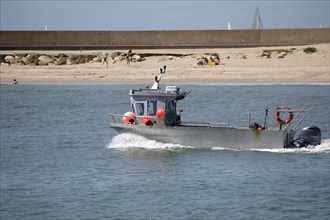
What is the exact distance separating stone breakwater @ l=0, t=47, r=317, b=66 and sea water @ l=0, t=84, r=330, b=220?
18731 mm

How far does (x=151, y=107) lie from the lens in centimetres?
3438

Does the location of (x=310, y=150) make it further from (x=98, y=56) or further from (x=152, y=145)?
(x=98, y=56)

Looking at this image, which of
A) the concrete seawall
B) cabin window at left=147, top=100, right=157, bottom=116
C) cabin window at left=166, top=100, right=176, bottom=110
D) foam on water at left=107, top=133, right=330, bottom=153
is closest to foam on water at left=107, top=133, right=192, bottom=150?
foam on water at left=107, top=133, right=330, bottom=153

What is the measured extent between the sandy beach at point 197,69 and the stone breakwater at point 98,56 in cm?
7

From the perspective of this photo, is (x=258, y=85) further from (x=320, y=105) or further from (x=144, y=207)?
(x=144, y=207)

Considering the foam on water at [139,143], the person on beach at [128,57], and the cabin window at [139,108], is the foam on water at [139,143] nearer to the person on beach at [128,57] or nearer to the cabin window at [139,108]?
the cabin window at [139,108]

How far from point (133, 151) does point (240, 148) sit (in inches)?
145

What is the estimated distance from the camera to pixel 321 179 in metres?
Answer: 30.2

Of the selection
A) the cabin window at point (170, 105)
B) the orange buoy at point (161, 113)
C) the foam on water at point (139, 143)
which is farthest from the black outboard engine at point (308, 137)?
the orange buoy at point (161, 113)

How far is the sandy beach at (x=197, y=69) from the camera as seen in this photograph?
58406 mm

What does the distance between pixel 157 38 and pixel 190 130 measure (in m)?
39.4

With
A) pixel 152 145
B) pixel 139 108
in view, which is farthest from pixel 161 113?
pixel 152 145

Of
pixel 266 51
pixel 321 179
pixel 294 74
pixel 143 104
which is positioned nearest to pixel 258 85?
pixel 294 74

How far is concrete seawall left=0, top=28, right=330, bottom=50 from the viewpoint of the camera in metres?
71.4
